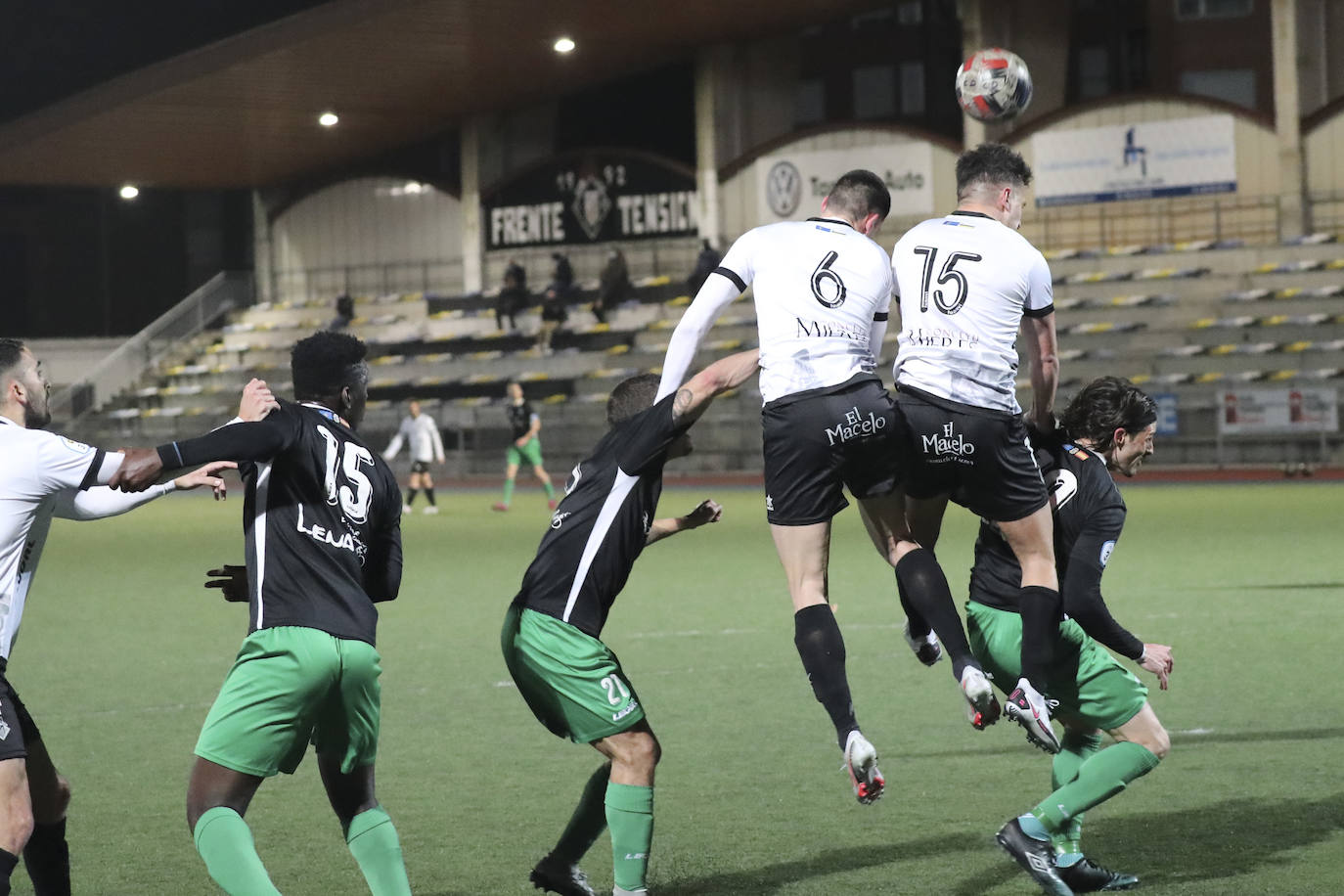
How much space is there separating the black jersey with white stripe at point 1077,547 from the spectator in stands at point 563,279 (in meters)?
34.1

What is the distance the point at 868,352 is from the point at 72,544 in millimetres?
18413

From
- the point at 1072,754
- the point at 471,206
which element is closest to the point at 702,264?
the point at 471,206

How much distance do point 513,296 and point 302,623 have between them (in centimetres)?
3536

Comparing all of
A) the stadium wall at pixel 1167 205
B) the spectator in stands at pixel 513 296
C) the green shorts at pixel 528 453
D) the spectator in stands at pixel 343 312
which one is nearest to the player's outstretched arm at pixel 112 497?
the green shorts at pixel 528 453

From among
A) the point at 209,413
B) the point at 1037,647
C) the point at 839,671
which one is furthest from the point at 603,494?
the point at 209,413

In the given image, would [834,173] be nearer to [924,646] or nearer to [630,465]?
[924,646]

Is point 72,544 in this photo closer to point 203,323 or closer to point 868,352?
point 868,352

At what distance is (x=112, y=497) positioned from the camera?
5.47 m

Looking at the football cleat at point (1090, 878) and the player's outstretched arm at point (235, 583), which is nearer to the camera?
the player's outstretched arm at point (235, 583)

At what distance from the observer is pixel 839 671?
6.02 metres

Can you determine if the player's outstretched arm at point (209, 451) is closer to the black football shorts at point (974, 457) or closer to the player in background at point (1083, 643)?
the black football shorts at point (974, 457)

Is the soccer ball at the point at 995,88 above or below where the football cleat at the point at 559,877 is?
above

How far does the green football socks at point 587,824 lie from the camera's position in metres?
5.78

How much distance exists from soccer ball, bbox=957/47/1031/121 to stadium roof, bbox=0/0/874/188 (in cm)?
2627
